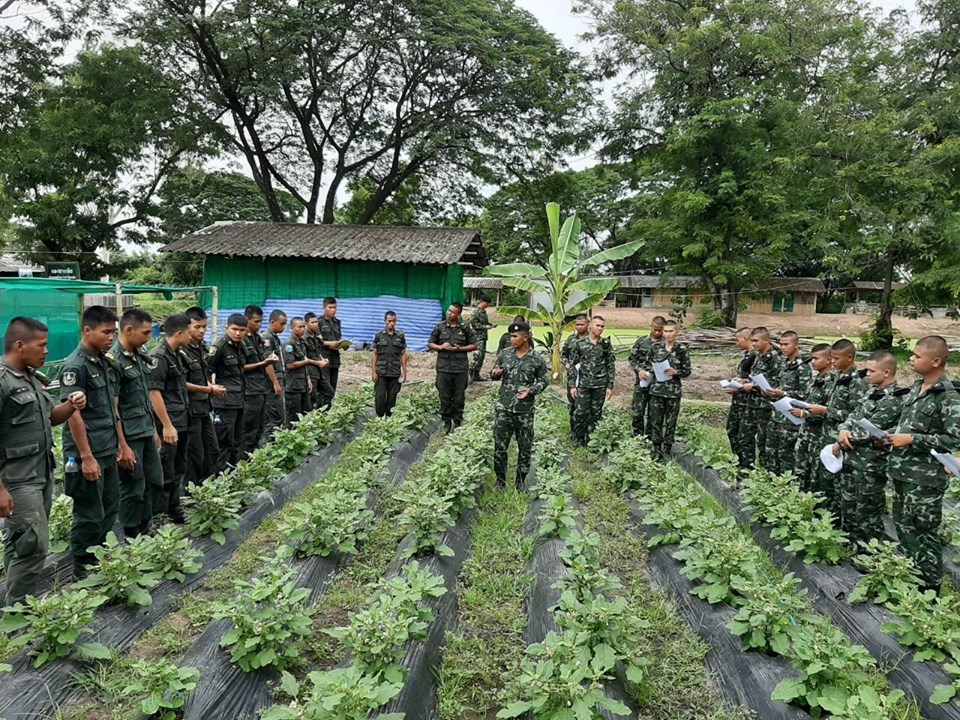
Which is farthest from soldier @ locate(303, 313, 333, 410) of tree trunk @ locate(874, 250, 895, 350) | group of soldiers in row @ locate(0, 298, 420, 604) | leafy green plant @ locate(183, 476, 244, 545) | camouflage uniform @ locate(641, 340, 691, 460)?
tree trunk @ locate(874, 250, 895, 350)

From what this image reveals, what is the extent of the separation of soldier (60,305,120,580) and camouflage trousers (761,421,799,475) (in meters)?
6.22

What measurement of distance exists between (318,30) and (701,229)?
13936 millimetres

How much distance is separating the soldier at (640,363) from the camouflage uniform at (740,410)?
3.37 ft

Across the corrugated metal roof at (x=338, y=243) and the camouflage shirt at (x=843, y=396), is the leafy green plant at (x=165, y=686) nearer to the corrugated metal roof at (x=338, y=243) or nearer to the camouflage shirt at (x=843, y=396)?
the camouflage shirt at (x=843, y=396)

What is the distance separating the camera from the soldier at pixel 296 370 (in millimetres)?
7941

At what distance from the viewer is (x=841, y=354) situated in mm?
5371

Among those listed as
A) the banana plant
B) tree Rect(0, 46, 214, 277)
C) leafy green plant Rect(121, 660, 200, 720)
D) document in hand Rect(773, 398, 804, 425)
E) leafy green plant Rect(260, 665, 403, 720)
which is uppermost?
tree Rect(0, 46, 214, 277)

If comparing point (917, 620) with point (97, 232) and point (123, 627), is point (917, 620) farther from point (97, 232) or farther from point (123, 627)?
point (97, 232)

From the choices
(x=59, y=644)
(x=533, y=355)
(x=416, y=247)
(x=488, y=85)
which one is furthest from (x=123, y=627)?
(x=488, y=85)

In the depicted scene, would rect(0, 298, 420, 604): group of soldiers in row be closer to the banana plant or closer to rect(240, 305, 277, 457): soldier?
rect(240, 305, 277, 457): soldier

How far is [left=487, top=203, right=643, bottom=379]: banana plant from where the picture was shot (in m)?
11.6

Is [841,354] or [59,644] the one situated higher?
[841,354]

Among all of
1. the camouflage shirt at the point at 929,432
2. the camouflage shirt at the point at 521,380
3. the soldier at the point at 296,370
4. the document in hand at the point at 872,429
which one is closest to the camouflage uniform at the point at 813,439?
the document in hand at the point at 872,429

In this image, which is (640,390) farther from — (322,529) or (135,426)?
(135,426)
